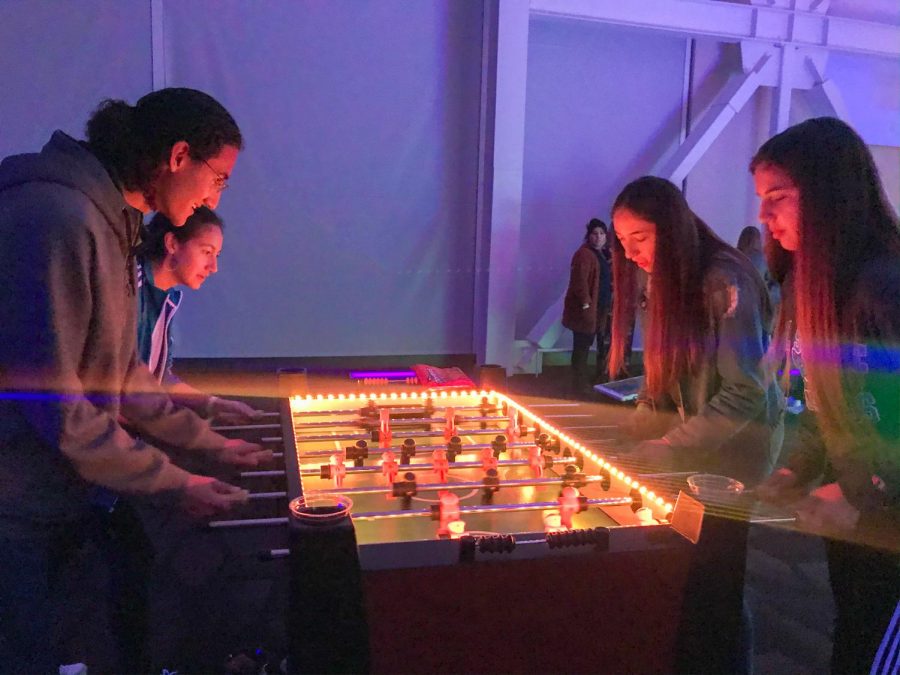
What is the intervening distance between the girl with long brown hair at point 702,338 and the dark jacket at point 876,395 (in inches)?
17.7

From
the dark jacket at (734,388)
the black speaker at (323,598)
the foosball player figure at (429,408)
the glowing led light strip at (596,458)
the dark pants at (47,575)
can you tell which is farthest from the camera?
the foosball player figure at (429,408)

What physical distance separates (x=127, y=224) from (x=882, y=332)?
1.49 meters

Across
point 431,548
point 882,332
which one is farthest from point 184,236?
point 882,332

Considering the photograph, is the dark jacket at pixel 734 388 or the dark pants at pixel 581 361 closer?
the dark jacket at pixel 734 388

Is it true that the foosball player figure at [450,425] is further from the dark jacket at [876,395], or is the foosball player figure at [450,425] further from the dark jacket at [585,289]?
the dark jacket at [585,289]

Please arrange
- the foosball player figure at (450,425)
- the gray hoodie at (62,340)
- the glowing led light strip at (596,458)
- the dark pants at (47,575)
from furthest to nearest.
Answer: the foosball player figure at (450,425), the glowing led light strip at (596,458), the dark pants at (47,575), the gray hoodie at (62,340)

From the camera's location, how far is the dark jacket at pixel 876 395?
1211 mm

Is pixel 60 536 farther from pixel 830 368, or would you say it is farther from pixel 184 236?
pixel 830 368

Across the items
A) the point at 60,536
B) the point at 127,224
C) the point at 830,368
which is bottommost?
the point at 60,536

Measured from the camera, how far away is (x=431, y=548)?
1.14 metres

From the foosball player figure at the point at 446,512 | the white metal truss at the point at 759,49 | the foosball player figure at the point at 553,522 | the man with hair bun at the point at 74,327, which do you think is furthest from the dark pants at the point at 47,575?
the white metal truss at the point at 759,49

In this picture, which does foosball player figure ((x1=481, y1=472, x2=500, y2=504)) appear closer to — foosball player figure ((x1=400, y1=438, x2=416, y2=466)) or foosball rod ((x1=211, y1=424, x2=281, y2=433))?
foosball player figure ((x1=400, y1=438, x2=416, y2=466))

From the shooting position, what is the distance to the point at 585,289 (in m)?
5.80

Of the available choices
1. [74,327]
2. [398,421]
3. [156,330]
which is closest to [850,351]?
[398,421]
